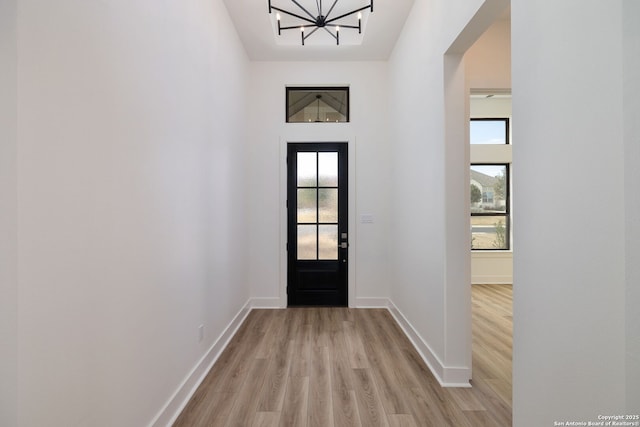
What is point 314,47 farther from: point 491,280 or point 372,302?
point 491,280

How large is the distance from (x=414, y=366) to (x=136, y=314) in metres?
2.15

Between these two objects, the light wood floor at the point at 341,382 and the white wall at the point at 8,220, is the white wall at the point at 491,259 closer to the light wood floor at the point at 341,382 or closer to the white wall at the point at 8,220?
the light wood floor at the point at 341,382

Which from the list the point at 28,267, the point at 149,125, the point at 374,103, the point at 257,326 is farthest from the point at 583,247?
the point at 374,103

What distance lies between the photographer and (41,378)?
0.98 metres

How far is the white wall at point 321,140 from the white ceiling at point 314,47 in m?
0.14

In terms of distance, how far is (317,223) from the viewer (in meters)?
4.12

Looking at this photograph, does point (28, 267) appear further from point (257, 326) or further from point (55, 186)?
point (257, 326)

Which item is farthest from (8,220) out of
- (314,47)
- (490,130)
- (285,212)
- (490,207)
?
(490,130)

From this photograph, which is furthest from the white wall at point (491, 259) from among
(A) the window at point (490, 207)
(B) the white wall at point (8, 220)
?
(B) the white wall at point (8, 220)

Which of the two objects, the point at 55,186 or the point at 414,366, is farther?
the point at 414,366

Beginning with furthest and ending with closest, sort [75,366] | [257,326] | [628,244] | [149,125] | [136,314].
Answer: [257,326] < [149,125] < [136,314] < [75,366] < [628,244]

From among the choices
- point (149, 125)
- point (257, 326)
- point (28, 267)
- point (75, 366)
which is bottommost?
point (257, 326)

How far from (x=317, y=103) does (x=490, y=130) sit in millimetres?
3544

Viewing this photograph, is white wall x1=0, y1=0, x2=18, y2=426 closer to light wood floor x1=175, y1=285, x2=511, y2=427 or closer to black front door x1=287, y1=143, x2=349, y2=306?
light wood floor x1=175, y1=285, x2=511, y2=427
